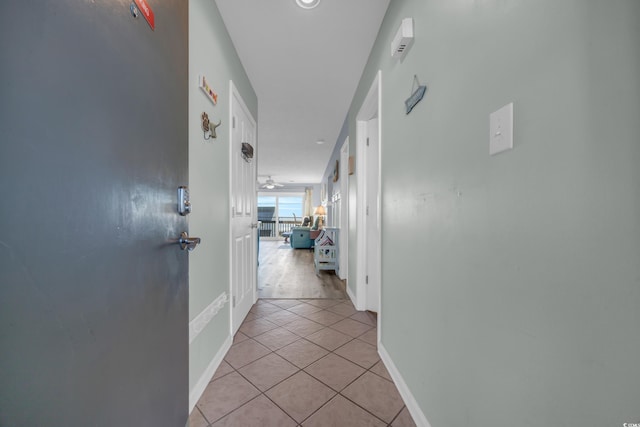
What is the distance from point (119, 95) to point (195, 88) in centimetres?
90

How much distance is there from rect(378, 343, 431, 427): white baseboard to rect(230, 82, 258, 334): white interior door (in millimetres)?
1152

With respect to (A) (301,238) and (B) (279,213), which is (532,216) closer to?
(A) (301,238)

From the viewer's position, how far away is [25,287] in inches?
16.0

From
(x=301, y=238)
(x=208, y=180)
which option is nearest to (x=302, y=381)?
(x=208, y=180)

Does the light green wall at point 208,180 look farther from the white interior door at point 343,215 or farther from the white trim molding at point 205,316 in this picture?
the white interior door at point 343,215

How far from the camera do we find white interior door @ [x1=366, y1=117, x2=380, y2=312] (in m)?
2.71

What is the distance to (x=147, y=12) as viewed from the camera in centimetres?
73

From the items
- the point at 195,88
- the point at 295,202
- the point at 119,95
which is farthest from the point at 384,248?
the point at 295,202

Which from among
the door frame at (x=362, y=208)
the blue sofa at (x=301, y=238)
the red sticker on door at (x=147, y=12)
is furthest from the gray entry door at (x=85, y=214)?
the blue sofa at (x=301, y=238)

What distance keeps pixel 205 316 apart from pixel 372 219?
1.77m

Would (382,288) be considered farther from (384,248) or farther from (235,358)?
(235,358)

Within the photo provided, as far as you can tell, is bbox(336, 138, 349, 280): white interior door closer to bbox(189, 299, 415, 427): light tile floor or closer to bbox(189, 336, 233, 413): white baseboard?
bbox(189, 299, 415, 427): light tile floor

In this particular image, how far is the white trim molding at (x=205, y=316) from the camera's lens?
1.33 metres

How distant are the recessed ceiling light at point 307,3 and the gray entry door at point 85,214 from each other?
1.15m
